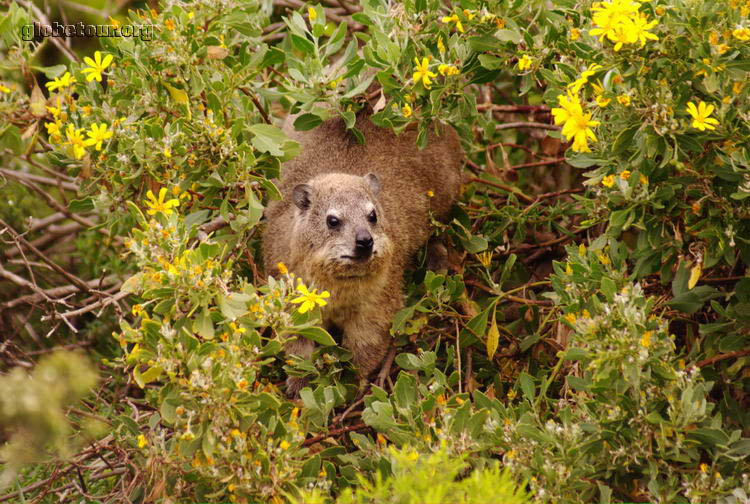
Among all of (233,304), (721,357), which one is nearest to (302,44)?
(233,304)

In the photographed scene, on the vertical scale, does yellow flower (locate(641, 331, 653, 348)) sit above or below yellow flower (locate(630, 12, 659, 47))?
below

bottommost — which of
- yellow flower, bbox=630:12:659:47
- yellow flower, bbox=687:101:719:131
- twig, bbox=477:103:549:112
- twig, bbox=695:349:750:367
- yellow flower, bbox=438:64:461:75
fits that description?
twig, bbox=695:349:750:367

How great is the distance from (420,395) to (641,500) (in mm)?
1055

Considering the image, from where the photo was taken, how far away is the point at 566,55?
3814 mm

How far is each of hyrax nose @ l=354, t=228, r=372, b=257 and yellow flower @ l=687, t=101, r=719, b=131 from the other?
1.69 m

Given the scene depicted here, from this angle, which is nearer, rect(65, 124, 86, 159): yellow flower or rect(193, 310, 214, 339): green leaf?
rect(193, 310, 214, 339): green leaf

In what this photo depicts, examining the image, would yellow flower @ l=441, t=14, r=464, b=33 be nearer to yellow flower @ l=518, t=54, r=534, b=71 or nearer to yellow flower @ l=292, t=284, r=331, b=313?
yellow flower @ l=518, t=54, r=534, b=71

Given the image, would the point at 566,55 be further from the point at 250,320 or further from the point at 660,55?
the point at 250,320

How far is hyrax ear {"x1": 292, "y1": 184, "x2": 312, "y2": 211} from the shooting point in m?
4.59

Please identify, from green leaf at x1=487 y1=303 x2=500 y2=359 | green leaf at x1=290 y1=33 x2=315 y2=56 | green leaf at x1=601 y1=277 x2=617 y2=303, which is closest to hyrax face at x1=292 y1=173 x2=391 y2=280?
green leaf at x1=487 y1=303 x2=500 y2=359

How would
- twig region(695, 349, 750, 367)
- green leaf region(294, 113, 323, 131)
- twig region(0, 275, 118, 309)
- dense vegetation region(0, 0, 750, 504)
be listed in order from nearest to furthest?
1. dense vegetation region(0, 0, 750, 504)
2. twig region(695, 349, 750, 367)
3. green leaf region(294, 113, 323, 131)
4. twig region(0, 275, 118, 309)

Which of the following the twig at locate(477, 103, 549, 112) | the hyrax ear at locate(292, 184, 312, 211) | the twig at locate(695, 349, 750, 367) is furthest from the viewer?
the twig at locate(477, 103, 549, 112)

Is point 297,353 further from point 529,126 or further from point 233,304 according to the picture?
point 529,126

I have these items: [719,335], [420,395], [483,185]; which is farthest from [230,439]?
[483,185]
